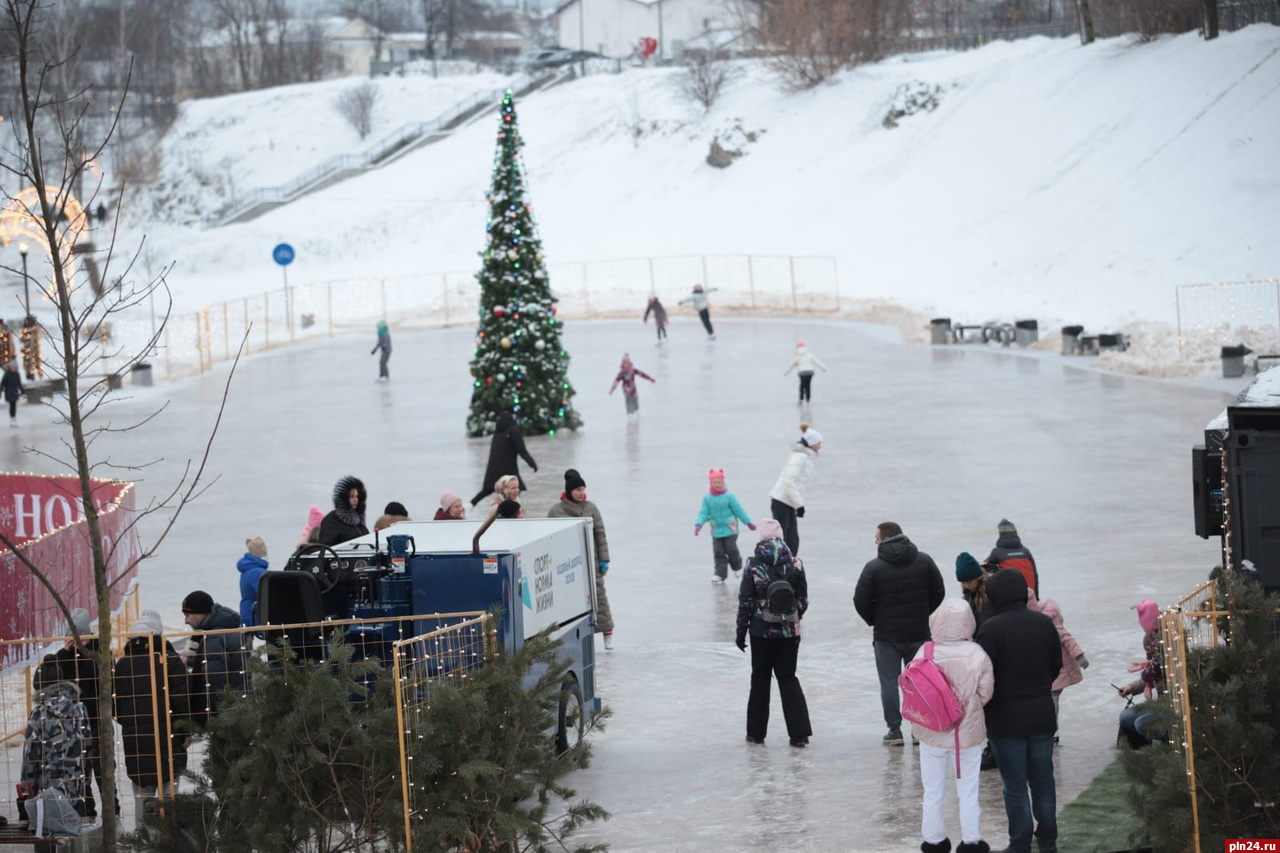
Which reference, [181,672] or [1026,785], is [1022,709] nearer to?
[1026,785]

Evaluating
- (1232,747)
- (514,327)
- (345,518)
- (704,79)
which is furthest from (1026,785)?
(704,79)

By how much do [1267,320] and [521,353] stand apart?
1944 cm

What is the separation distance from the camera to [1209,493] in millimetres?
8875

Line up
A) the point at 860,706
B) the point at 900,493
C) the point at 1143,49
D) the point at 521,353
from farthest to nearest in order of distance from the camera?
the point at 1143,49
the point at 521,353
the point at 900,493
the point at 860,706

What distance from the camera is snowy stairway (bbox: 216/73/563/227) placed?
3100 inches

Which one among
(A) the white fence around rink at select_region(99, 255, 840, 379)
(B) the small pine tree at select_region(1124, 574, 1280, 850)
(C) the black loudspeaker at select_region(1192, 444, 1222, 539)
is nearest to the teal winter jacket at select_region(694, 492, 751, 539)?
(C) the black loudspeaker at select_region(1192, 444, 1222, 539)

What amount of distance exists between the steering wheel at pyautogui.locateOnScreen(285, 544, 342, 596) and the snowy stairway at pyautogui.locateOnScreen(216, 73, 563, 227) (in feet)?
230

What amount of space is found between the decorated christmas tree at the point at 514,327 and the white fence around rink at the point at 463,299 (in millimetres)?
20520

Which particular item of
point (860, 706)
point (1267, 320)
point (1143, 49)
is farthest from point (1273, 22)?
point (860, 706)

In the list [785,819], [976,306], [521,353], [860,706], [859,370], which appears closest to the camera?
[785,819]

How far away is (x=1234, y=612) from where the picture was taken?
7289 millimetres

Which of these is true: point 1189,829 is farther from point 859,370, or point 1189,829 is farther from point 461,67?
point 461,67

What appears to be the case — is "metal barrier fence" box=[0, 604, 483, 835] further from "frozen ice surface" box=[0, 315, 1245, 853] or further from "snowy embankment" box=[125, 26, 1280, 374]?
"snowy embankment" box=[125, 26, 1280, 374]

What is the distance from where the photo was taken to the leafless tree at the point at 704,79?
7544 centimetres
